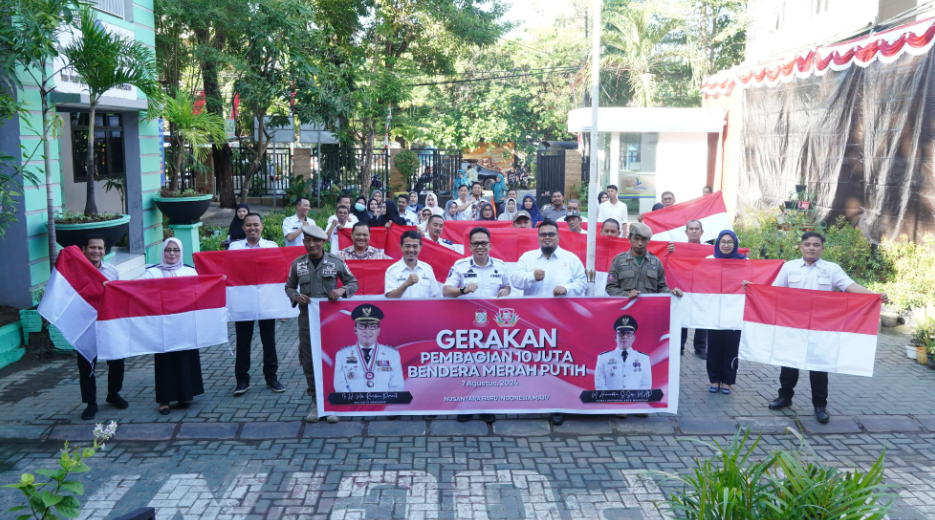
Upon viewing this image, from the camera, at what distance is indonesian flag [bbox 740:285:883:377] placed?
22.9 feet

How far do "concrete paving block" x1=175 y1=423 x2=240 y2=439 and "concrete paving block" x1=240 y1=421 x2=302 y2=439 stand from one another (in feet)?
0.34

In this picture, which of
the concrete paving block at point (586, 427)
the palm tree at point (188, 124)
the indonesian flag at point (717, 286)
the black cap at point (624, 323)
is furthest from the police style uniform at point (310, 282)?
the palm tree at point (188, 124)

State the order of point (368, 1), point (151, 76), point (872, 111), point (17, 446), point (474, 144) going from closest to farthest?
point (17, 446) → point (151, 76) → point (872, 111) → point (368, 1) → point (474, 144)

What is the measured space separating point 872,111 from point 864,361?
24.5 ft

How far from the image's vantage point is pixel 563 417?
23.6 ft

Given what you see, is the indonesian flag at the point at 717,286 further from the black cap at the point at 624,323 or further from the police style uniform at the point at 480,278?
the police style uniform at the point at 480,278

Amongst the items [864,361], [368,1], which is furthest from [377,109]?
[864,361]

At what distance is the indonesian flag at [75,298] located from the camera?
7129 mm

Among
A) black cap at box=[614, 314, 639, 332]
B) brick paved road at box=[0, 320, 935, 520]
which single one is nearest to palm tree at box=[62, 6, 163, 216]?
brick paved road at box=[0, 320, 935, 520]

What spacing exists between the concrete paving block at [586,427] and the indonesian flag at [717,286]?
185 cm

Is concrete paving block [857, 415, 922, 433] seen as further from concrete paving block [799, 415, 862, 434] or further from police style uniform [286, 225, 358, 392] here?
police style uniform [286, 225, 358, 392]

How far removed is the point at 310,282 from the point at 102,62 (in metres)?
4.45

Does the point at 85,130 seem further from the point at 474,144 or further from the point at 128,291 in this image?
the point at 474,144

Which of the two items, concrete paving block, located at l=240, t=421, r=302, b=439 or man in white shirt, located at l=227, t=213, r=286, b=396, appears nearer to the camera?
concrete paving block, located at l=240, t=421, r=302, b=439
